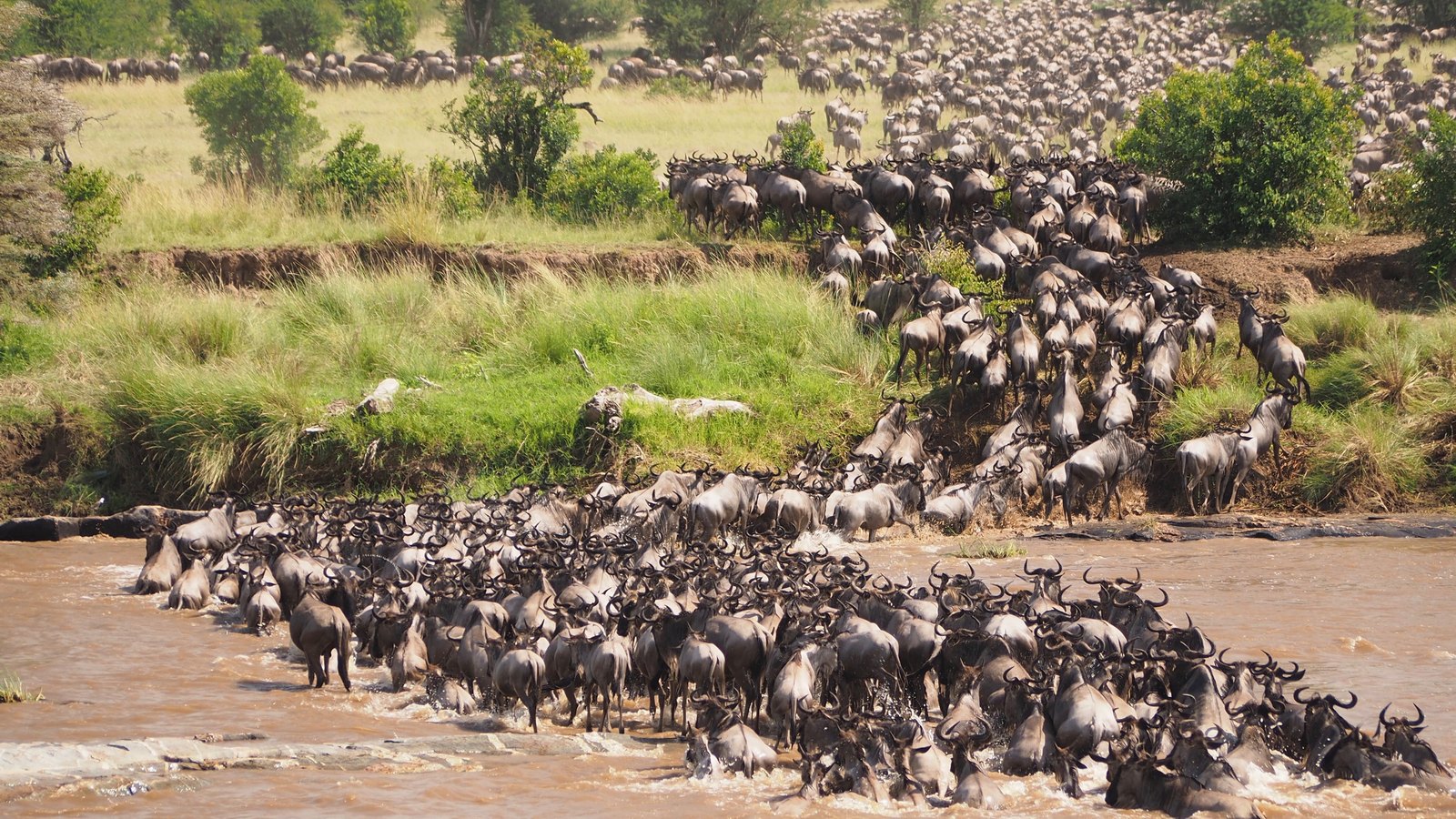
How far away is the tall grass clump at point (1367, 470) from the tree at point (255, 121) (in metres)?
21.8

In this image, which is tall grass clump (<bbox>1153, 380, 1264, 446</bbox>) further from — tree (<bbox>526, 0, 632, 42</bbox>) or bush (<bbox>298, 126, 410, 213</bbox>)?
tree (<bbox>526, 0, 632, 42</bbox>)

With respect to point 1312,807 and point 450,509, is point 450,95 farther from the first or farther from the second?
point 1312,807

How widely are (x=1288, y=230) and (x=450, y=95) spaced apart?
85.9ft

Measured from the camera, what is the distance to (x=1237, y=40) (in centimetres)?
4794

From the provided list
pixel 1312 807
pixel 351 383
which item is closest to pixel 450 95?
pixel 351 383

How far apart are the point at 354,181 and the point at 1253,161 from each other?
13.9 metres

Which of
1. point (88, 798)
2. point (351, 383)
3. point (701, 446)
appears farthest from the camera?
point (351, 383)

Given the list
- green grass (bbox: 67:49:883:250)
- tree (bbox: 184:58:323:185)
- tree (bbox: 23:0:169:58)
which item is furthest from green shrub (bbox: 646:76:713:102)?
tree (bbox: 23:0:169:58)

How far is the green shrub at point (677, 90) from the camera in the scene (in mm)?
40312

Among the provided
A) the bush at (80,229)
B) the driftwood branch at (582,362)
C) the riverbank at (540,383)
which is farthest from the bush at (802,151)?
the bush at (80,229)

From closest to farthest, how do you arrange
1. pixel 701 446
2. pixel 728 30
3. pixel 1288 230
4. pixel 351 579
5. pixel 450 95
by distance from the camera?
pixel 351 579 → pixel 701 446 → pixel 1288 230 → pixel 450 95 → pixel 728 30

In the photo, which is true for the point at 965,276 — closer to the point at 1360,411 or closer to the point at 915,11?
the point at 1360,411

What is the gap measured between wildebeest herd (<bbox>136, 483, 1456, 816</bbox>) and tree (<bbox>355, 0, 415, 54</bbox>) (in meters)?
37.7

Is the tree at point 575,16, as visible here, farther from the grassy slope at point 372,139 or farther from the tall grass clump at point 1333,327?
the tall grass clump at point 1333,327
